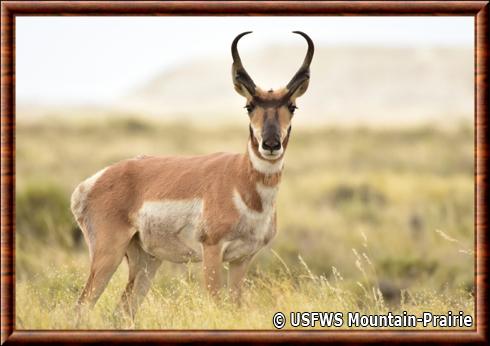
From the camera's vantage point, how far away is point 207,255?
23.7ft

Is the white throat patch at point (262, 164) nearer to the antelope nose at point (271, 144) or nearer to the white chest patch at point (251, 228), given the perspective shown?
the white chest patch at point (251, 228)

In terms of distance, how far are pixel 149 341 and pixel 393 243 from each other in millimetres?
11650

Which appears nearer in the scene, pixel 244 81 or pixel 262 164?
pixel 244 81

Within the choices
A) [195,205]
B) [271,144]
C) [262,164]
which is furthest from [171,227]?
[271,144]

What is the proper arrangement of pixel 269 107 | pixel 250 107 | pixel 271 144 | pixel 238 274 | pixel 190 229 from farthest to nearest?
pixel 238 274, pixel 190 229, pixel 250 107, pixel 269 107, pixel 271 144

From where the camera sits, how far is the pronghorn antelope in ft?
23.7

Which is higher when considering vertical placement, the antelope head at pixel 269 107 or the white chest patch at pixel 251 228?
the antelope head at pixel 269 107

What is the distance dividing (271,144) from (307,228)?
38.4 ft

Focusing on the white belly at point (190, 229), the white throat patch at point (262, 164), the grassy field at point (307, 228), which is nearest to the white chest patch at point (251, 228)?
the white belly at point (190, 229)

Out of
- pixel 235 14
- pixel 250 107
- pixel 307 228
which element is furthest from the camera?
pixel 307 228

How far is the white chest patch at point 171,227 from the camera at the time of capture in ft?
24.6

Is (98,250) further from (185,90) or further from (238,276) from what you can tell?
(185,90)

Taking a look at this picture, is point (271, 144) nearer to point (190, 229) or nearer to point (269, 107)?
point (269, 107)

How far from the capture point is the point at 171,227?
24.8ft
